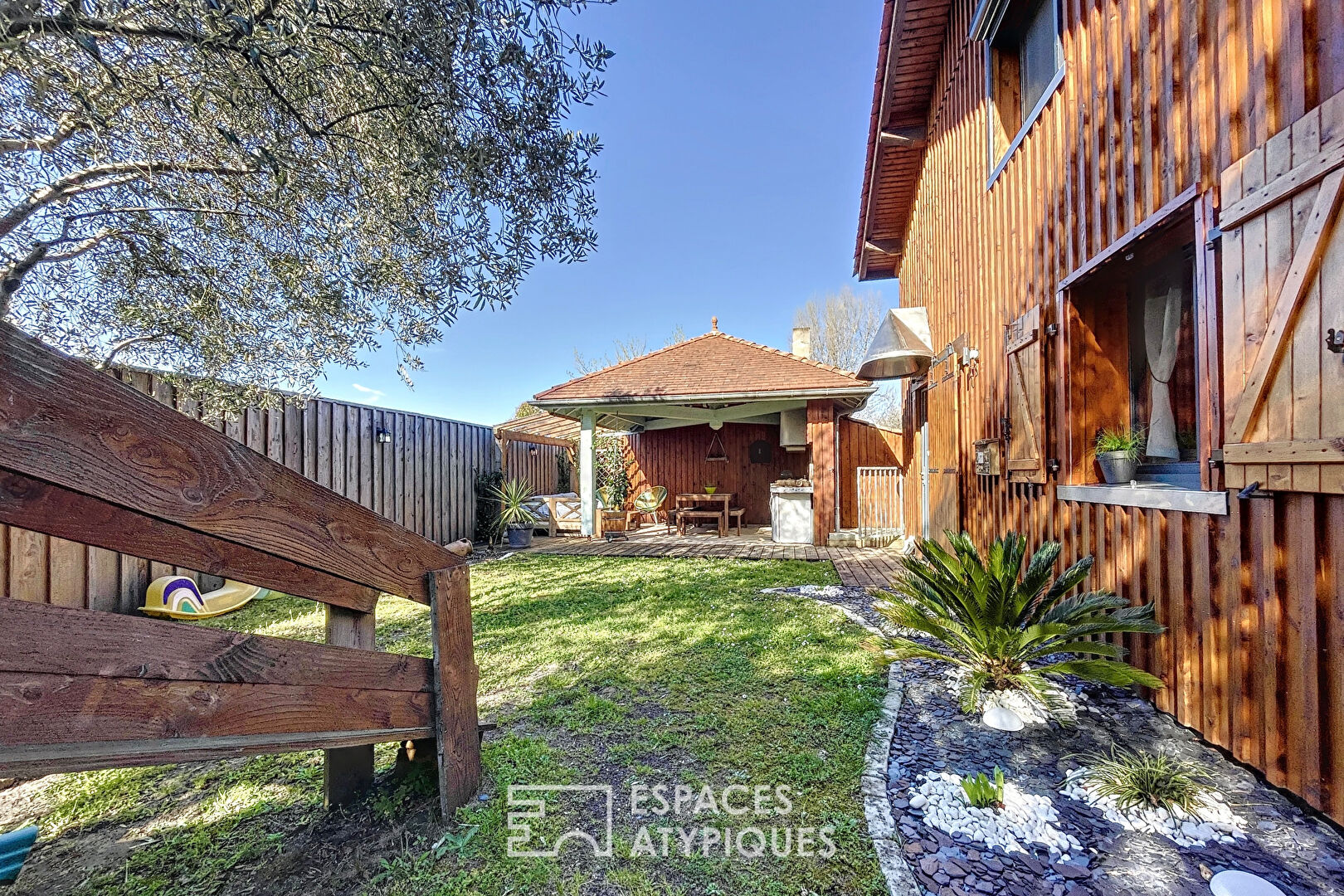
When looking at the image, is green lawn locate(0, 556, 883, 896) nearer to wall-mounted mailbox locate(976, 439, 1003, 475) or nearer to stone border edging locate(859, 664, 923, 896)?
stone border edging locate(859, 664, 923, 896)

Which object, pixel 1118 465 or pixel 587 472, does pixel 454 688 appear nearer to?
pixel 1118 465

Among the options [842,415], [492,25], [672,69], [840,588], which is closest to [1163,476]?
[840,588]

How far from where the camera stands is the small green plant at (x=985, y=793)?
6.99ft

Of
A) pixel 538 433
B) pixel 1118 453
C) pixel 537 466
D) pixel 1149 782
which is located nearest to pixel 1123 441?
pixel 1118 453

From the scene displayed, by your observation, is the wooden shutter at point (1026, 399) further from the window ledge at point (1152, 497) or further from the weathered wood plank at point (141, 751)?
the weathered wood plank at point (141, 751)

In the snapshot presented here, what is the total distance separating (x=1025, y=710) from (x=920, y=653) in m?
0.58

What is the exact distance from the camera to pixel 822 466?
9430mm

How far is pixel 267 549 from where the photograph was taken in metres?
1.52

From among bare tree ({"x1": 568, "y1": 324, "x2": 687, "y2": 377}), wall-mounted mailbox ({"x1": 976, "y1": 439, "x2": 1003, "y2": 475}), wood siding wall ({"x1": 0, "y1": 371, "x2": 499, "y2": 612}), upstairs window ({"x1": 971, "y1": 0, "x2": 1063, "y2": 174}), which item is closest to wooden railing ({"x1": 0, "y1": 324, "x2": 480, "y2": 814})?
wood siding wall ({"x1": 0, "y1": 371, "x2": 499, "y2": 612})

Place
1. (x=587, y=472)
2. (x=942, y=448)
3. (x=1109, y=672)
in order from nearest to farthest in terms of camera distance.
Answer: (x=1109, y=672)
(x=942, y=448)
(x=587, y=472)

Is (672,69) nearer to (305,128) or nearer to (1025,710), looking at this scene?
(305,128)

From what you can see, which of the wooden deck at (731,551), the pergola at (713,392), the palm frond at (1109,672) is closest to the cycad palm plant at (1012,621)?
the palm frond at (1109,672)

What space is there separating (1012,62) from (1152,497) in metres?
4.57

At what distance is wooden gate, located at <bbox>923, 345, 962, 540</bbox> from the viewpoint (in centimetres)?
607
